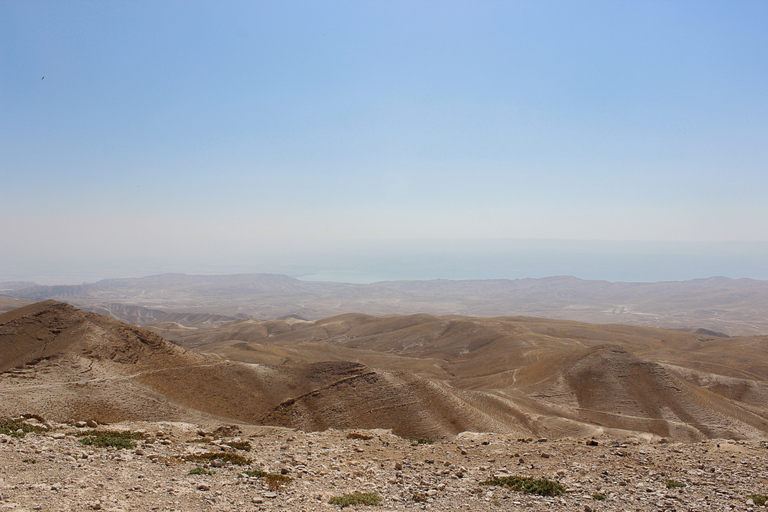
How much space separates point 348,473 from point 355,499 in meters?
2.55

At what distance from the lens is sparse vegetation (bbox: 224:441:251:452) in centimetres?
1480

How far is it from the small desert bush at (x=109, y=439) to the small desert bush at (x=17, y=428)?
150cm

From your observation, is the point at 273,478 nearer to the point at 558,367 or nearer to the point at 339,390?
the point at 339,390

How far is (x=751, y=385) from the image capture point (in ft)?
155

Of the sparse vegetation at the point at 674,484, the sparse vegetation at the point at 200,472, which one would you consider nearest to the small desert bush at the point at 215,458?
the sparse vegetation at the point at 200,472

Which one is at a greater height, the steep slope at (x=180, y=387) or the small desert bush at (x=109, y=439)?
the small desert bush at (x=109, y=439)

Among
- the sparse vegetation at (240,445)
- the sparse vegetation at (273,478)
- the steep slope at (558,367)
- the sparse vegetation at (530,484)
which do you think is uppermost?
the sparse vegetation at (273,478)

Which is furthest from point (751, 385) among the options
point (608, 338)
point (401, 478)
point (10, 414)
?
point (10, 414)

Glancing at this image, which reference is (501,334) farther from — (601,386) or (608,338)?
(601,386)

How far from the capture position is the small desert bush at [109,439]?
12.8 meters

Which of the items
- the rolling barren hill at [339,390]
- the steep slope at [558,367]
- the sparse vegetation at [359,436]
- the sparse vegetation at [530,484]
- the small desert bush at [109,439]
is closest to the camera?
the sparse vegetation at [530,484]

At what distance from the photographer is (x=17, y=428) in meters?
13.9

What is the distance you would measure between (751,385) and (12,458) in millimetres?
63574

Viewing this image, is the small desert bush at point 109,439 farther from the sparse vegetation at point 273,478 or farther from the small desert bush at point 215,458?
the sparse vegetation at point 273,478
